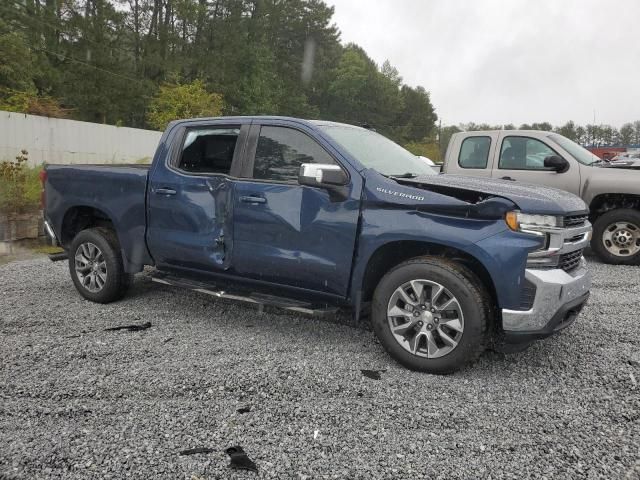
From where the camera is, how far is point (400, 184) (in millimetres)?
3738

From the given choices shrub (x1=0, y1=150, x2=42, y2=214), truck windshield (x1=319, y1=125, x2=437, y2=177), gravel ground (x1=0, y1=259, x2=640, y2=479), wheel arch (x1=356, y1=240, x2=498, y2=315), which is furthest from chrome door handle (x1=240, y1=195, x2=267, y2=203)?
shrub (x1=0, y1=150, x2=42, y2=214)

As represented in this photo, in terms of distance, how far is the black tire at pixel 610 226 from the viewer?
7.49 m

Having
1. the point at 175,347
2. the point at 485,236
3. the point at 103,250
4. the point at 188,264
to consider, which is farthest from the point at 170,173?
the point at 485,236

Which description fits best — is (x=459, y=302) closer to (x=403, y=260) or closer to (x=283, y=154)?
(x=403, y=260)

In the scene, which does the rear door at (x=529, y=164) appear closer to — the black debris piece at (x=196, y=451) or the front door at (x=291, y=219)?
the front door at (x=291, y=219)

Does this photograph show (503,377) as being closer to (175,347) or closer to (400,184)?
(400,184)

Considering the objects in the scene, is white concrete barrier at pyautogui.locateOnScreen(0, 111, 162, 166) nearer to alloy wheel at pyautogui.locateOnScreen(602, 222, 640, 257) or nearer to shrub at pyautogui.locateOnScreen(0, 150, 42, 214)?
shrub at pyautogui.locateOnScreen(0, 150, 42, 214)

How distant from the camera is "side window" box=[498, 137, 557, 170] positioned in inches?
311

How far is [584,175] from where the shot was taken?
24.8 ft

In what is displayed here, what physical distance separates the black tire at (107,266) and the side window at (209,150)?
1204 millimetres

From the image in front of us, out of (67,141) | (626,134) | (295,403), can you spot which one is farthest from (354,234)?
(626,134)

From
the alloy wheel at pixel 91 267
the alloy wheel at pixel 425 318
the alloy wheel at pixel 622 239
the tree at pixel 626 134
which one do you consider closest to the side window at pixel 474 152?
the alloy wheel at pixel 622 239

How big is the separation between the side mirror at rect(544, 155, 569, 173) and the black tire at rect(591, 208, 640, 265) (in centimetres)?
93

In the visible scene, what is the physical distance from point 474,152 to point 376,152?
451 centimetres
